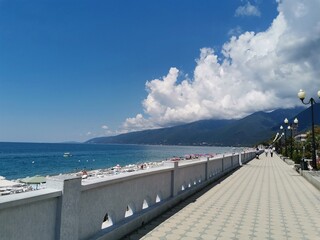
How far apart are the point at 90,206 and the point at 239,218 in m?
4.24

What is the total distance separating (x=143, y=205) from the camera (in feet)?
24.4

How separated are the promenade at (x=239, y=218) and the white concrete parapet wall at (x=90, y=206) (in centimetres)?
38

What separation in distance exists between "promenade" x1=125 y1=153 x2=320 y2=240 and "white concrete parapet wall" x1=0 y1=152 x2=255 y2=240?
1.23 ft

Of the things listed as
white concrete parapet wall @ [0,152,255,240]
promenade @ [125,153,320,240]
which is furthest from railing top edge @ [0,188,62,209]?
promenade @ [125,153,320,240]

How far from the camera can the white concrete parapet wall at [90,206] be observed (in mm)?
3590

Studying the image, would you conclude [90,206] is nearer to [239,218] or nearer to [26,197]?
[26,197]

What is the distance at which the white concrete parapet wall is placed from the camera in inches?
141

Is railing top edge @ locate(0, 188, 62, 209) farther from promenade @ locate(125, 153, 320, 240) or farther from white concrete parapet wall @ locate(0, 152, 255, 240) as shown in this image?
promenade @ locate(125, 153, 320, 240)

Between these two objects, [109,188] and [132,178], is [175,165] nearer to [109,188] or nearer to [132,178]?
[132,178]

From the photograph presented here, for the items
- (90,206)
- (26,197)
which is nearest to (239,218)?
(90,206)

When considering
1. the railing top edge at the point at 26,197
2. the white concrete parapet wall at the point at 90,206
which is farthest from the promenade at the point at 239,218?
the railing top edge at the point at 26,197

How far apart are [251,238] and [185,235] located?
126 centimetres

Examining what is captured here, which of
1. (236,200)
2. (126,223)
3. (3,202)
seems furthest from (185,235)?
(236,200)

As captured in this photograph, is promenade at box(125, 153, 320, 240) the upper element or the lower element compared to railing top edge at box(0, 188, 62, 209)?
lower
